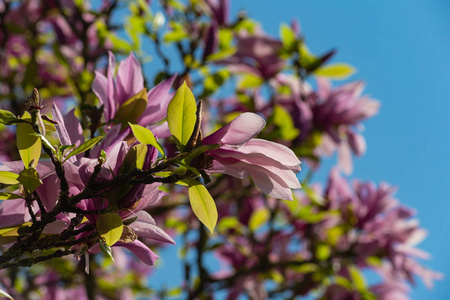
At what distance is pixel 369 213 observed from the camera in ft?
6.73

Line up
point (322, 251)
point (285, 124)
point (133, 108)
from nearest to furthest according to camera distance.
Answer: point (133, 108) → point (285, 124) → point (322, 251)

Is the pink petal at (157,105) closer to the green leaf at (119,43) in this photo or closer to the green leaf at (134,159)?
the green leaf at (134,159)

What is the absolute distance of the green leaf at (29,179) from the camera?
68cm

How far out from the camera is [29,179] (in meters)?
0.68

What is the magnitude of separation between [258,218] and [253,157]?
5.33 ft

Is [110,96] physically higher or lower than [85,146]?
higher

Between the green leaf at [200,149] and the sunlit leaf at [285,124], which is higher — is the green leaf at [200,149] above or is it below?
below

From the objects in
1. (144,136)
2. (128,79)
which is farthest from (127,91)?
(144,136)

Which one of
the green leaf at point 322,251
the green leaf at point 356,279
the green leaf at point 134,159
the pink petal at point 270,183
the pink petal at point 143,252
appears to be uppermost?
the green leaf at point 322,251

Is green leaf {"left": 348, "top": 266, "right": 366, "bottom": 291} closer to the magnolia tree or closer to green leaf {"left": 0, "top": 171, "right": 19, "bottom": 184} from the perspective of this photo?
the magnolia tree

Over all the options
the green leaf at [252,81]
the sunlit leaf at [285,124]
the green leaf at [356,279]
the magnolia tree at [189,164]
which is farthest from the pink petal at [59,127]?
the green leaf at [356,279]

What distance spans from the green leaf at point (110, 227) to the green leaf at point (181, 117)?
13 cm

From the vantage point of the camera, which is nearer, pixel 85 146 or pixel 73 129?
pixel 85 146

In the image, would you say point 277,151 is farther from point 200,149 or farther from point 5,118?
point 5,118
